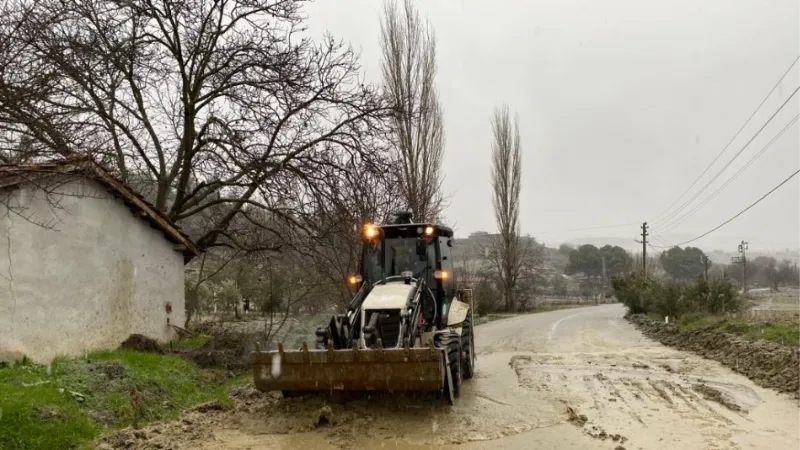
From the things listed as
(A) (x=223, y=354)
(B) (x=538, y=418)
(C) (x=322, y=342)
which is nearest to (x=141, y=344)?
(A) (x=223, y=354)

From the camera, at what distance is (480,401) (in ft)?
29.4

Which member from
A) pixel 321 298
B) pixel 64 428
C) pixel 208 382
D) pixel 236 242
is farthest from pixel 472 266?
pixel 64 428

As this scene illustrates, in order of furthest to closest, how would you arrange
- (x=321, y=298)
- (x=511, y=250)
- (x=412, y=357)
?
(x=511, y=250) → (x=321, y=298) → (x=412, y=357)

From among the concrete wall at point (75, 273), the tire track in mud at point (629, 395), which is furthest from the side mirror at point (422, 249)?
the concrete wall at point (75, 273)

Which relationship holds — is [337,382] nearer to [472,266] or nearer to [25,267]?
[25,267]

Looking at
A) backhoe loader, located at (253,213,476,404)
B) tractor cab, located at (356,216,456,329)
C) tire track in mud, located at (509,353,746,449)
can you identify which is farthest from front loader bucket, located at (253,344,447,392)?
tractor cab, located at (356,216,456,329)

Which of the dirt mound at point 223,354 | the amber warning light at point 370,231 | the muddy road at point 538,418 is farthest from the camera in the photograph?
the dirt mound at point 223,354

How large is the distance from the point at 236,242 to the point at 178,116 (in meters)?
3.38

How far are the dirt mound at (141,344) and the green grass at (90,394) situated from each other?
71 centimetres

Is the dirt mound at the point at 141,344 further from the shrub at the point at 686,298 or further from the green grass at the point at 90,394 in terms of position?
the shrub at the point at 686,298

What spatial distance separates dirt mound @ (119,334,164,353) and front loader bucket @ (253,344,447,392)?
5000 mm

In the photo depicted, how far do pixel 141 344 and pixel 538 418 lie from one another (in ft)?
26.0

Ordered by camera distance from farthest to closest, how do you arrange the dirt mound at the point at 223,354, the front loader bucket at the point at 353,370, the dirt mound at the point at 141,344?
the dirt mound at the point at 223,354
the dirt mound at the point at 141,344
the front loader bucket at the point at 353,370

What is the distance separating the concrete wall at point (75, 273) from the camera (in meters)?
9.14
